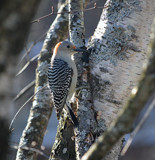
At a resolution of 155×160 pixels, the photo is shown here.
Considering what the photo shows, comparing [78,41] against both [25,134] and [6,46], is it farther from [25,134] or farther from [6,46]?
[6,46]

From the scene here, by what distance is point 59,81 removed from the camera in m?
4.45

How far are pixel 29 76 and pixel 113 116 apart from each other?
219 inches

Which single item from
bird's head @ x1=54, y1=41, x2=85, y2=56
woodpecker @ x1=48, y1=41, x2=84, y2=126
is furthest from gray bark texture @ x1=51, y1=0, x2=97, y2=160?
bird's head @ x1=54, y1=41, x2=85, y2=56

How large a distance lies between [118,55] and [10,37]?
2.32 meters

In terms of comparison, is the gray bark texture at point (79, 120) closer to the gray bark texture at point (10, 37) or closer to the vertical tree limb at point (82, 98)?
the vertical tree limb at point (82, 98)

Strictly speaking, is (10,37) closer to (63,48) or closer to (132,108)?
(132,108)

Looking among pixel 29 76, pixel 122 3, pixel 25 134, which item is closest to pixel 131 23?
pixel 122 3

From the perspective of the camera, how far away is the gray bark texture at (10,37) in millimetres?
1266

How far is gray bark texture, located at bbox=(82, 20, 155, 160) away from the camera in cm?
147

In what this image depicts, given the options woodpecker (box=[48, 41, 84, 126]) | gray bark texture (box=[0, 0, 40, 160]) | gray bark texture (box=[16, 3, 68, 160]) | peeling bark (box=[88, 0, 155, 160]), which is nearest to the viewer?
gray bark texture (box=[0, 0, 40, 160])

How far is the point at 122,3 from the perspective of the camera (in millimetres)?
3646

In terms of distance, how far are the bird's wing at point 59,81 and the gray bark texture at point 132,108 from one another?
7.57 ft

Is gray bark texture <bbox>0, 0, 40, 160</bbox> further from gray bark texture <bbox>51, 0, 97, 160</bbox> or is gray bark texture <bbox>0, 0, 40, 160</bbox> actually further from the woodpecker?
the woodpecker

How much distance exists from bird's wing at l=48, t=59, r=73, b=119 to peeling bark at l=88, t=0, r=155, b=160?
0.71m
